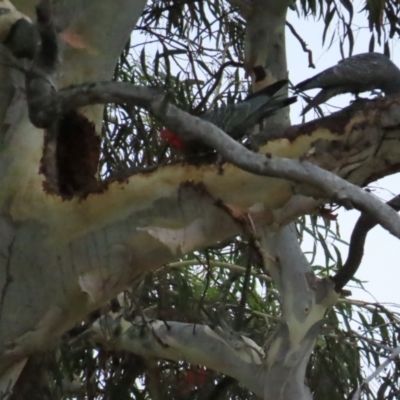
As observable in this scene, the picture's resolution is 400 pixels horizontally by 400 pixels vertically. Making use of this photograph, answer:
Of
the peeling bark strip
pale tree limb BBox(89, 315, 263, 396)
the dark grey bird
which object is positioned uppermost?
the dark grey bird

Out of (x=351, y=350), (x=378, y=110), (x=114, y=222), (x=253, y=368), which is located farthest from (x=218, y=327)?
(x=378, y=110)

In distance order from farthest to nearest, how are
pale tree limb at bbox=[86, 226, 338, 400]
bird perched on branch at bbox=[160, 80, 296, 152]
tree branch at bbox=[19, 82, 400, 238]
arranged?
pale tree limb at bbox=[86, 226, 338, 400] < bird perched on branch at bbox=[160, 80, 296, 152] < tree branch at bbox=[19, 82, 400, 238]

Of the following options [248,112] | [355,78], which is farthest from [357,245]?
[355,78]

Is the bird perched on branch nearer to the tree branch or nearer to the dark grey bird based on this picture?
the dark grey bird

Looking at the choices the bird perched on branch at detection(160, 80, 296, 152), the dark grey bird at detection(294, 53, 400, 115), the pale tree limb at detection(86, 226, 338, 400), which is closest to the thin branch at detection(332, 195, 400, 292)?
the pale tree limb at detection(86, 226, 338, 400)

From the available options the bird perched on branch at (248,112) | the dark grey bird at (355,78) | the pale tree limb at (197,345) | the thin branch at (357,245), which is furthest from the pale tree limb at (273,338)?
the dark grey bird at (355,78)

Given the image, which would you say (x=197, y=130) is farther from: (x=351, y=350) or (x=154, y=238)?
Result: (x=351, y=350)

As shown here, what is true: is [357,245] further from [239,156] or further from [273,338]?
[239,156]

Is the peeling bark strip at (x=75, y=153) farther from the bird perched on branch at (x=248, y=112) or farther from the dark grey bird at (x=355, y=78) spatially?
the dark grey bird at (x=355, y=78)

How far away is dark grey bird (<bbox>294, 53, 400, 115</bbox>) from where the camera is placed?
2.15 metres

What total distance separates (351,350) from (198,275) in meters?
0.68

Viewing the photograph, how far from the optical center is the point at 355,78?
2.17 m

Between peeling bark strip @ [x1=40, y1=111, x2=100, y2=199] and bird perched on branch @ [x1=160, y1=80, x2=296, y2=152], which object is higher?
bird perched on branch @ [x1=160, y1=80, x2=296, y2=152]

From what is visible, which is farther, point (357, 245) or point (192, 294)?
point (192, 294)
